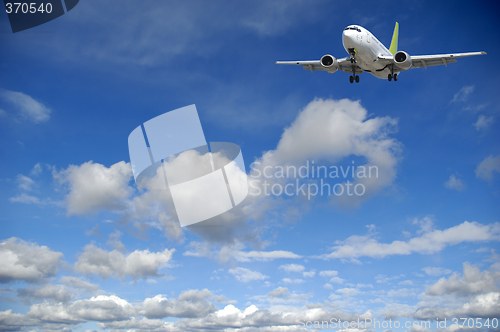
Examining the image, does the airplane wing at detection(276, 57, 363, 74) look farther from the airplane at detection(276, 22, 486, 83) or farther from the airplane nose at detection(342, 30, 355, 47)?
the airplane nose at detection(342, 30, 355, 47)

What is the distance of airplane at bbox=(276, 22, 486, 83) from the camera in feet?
220

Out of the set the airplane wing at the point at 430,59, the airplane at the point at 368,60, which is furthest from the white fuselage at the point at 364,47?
the airplane wing at the point at 430,59

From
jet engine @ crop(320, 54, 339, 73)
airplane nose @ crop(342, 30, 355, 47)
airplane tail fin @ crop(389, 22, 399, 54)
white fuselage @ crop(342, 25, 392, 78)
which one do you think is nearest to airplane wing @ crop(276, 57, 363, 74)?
jet engine @ crop(320, 54, 339, 73)

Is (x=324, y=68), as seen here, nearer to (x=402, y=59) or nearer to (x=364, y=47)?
(x=364, y=47)

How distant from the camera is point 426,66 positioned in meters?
75.4

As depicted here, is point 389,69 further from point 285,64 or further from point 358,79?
point 285,64

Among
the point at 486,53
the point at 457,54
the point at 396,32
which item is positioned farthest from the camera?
the point at 396,32

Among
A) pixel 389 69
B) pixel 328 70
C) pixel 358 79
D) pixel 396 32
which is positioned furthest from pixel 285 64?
pixel 396 32

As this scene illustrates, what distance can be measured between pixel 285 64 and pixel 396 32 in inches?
2100

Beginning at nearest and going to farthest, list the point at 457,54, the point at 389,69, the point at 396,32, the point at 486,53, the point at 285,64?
the point at 486,53 → the point at 457,54 → the point at 389,69 → the point at 285,64 → the point at 396,32

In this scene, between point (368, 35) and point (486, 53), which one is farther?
point (368, 35)

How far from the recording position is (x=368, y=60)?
7031cm

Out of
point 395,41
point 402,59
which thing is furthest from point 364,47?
point 395,41

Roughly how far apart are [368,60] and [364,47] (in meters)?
3.44
